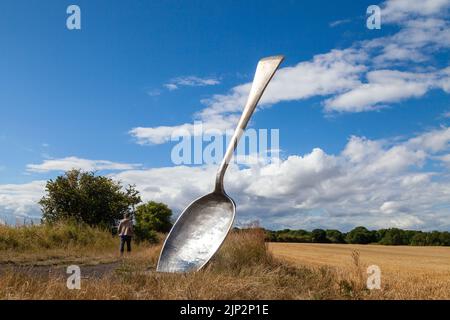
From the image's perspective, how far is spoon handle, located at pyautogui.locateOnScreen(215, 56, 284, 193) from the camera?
395 inches

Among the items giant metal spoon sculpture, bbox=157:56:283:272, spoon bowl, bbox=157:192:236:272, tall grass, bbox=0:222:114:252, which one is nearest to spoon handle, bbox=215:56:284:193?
giant metal spoon sculpture, bbox=157:56:283:272

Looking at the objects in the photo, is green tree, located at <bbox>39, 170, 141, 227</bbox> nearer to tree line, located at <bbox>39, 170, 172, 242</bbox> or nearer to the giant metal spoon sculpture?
tree line, located at <bbox>39, 170, 172, 242</bbox>

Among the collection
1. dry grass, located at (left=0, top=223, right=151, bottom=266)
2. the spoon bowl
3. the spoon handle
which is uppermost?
the spoon handle

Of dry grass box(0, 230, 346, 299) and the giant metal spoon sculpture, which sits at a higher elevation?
the giant metal spoon sculpture

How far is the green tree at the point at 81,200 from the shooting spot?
1029 inches

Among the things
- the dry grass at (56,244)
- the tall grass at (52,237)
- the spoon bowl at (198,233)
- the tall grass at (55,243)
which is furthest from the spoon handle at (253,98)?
the tall grass at (52,237)

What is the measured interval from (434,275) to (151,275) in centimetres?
Result: 606

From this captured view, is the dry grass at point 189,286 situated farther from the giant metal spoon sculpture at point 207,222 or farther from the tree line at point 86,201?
the tree line at point 86,201

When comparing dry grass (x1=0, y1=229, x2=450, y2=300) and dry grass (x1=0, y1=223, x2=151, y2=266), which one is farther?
dry grass (x1=0, y1=223, x2=151, y2=266)

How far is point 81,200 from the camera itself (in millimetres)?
26156

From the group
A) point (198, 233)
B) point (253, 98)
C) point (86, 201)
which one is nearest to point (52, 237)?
point (86, 201)
